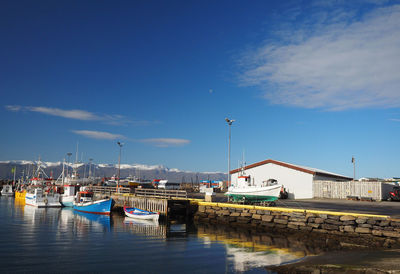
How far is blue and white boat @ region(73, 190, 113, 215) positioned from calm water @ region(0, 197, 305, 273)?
13504mm

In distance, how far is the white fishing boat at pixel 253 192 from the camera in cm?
3962

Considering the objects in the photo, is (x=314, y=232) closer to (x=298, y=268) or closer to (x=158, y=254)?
(x=298, y=268)

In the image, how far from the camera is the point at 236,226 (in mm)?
34188

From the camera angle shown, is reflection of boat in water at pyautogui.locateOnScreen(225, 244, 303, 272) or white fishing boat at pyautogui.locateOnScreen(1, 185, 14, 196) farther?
white fishing boat at pyautogui.locateOnScreen(1, 185, 14, 196)

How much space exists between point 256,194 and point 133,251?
22.9 metres

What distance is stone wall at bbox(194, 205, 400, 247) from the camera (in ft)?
77.0

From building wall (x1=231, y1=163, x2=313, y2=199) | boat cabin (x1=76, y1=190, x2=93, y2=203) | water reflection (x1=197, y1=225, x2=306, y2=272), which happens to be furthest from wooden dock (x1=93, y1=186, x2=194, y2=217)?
building wall (x1=231, y1=163, x2=313, y2=199)

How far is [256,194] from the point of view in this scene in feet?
135

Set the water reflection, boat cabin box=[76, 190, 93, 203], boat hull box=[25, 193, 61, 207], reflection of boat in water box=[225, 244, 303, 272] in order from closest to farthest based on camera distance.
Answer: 1. reflection of boat in water box=[225, 244, 303, 272]
2. the water reflection
3. boat cabin box=[76, 190, 93, 203]
4. boat hull box=[25, 193, 61, 207]

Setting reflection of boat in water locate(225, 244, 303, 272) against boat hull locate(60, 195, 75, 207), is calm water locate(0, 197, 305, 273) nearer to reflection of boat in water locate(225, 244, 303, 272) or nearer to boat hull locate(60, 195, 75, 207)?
reflection of boat in water locate(225, 244, 303, 272)

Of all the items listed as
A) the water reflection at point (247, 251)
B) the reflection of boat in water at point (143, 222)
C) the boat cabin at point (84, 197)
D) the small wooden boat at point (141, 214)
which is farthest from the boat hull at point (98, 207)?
the water reflection at point (247, 251)

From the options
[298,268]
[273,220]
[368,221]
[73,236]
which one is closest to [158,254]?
[298,268]

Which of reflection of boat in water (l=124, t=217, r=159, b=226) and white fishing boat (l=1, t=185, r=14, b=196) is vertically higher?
reflection of boat in water (l=124, t=217, r=159, b=226)

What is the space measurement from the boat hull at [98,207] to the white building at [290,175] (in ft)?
71.1
